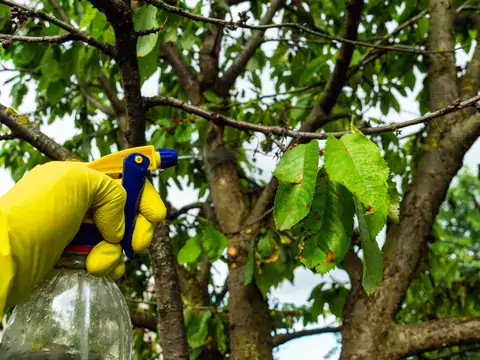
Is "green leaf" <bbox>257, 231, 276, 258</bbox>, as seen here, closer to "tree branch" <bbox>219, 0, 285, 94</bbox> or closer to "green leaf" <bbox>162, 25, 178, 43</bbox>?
"green leaf" <bbox>162, 25, 178, 43</bbox>

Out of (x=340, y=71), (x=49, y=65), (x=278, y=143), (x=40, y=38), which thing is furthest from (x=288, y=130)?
(x=49, y=65)

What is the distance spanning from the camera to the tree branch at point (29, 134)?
135cm

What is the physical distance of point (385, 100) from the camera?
272 cm

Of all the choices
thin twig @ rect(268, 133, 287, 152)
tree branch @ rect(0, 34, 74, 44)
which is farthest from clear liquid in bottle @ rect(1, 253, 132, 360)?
tree branch @ rect(0, 34, 74, 44)

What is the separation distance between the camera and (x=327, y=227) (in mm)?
906

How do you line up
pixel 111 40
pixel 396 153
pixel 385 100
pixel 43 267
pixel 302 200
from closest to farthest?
pixel 43 267
pixel 302 200
pixel 111 40
pixel 396 153
pixel 385 100

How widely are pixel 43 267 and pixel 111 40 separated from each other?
4.13ft

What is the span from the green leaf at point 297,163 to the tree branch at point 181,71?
1.91m

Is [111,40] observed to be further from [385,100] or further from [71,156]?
[385,100]

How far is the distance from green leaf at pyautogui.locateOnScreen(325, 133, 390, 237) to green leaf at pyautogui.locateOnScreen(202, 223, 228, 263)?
1187 mm

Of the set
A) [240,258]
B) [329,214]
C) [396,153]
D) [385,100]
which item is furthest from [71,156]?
[385,100]

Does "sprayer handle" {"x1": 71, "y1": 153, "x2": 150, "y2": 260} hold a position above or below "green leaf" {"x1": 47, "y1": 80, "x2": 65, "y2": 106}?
below

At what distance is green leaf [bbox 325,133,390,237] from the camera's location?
2.52 ft

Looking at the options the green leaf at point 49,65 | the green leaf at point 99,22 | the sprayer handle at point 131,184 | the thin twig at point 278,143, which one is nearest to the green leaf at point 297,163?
the thin twig at point 278,143
